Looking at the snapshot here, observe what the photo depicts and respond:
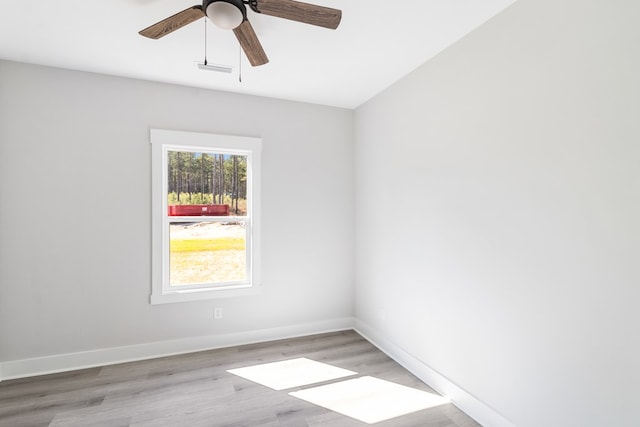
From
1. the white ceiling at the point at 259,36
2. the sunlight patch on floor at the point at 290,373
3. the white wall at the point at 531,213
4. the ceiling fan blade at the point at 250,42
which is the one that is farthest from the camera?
the sunlight patch on floor at the point at 290,373

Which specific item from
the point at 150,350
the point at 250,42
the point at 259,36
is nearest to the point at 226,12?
the point at 250,42

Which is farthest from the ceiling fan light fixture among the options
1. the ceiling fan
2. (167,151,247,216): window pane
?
(167,151,247,216): window pane

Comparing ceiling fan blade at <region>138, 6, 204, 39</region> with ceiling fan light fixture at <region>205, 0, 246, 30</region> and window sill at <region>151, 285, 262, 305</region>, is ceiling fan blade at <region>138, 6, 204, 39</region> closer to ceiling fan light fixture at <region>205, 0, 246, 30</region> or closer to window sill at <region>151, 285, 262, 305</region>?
ceiling fan light fixture at <region>205, 0, 246, 30</region>

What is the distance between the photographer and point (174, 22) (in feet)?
5.58

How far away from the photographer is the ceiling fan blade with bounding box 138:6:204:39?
1.63 m

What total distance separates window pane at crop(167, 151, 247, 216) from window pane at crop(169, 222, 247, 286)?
0.54ft

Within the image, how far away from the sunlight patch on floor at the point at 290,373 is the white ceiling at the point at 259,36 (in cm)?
272

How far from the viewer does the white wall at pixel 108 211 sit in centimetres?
262

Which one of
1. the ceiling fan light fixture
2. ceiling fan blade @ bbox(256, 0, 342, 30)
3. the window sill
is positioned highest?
ceiling fan blade @ bbox(256, 0, 342, 30)

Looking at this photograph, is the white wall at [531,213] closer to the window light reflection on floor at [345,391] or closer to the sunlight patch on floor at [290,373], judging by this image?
the window light reflection on floor at [345,391]

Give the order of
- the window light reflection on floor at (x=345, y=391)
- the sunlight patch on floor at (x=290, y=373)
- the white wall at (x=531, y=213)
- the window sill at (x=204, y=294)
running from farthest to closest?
the window sill at (x=204, y=294)
the sunlight patch on floor at (x=290, y=373)
the window light reflection on floor at (x=345, y=391)
the white wall at (x=531, y=213)

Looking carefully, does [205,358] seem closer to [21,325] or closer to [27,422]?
[27,422]

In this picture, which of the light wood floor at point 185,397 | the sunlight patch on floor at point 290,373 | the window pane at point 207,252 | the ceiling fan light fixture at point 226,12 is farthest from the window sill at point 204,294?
the ceiling fan light fixture at point 226,12

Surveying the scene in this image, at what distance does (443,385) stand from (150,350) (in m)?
2.69
